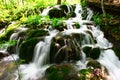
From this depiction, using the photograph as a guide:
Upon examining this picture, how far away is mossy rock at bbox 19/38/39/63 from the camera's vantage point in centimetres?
973

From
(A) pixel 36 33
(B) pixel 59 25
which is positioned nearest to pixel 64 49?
(A) pixel 36 33

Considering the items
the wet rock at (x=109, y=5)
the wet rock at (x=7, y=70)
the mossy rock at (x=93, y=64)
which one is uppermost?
the wet rock at (x=109, y=5)

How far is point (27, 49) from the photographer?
32.2 feet

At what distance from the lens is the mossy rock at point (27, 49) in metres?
9.73

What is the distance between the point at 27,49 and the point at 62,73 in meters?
2.87

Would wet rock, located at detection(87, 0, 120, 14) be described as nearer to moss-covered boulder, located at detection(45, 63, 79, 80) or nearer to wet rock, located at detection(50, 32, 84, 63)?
wet rock, located at detection(50, 32, 84, 63)

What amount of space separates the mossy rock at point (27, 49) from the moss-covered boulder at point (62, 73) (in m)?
1.97

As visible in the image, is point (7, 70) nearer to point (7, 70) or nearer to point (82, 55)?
point (7, 70)

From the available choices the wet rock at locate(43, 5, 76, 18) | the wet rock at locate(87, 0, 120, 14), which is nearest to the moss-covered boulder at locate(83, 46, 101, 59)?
the wet rock at locate(87, 0, 120, 14)

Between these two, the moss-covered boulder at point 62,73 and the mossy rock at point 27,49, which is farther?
the mossy rock at point 27,49

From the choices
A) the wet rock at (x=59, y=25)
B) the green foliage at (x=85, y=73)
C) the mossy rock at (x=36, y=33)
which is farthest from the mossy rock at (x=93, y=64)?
the wet rock at (x=59, y=25)

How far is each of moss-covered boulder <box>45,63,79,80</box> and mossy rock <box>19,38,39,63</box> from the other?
1.97m

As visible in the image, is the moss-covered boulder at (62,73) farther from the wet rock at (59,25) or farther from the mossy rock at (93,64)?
the wet rock at (59,25)

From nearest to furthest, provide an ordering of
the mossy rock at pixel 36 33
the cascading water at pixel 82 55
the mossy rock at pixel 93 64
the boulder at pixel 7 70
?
the mossy rock at pixel 93 64 < the boulder at pixel 7 70 < the cascading water at pixel 82 55 < the mossy rock at pixel 36 33
